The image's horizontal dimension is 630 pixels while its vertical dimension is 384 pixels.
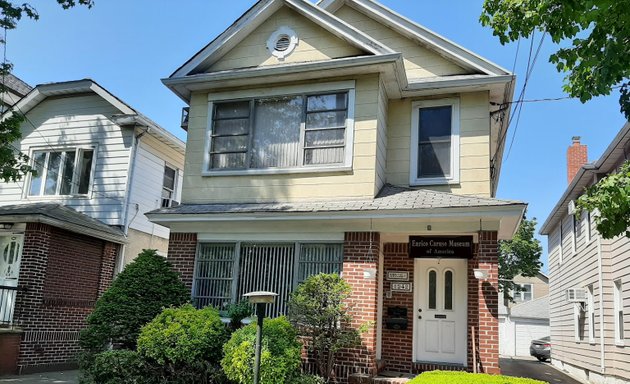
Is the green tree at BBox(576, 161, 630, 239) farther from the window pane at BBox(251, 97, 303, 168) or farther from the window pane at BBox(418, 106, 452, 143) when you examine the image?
the window pane at BBox(251, 97, 303, 168)

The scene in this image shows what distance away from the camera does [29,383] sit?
34.4 feet

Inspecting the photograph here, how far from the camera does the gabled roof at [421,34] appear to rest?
1091 centimetres

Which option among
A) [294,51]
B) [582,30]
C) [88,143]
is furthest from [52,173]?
[582,30]

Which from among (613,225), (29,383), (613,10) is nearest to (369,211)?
(613,225)

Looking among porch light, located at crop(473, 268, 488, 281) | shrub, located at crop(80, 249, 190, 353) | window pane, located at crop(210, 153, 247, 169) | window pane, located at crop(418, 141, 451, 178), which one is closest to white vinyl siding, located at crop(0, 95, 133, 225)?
window pane, located at crop(210, 153, 247, 169)

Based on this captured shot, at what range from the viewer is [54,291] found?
12.8 metres

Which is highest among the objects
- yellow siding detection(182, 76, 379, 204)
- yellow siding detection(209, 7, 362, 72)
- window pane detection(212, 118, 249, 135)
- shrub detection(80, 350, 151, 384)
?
yellow siding detection(209, 7, 362, 72)

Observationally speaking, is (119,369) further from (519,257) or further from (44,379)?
(519,257)

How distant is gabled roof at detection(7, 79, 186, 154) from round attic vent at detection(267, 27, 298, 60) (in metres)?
5.29

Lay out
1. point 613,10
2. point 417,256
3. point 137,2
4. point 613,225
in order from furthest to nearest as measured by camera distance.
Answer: point 137,2, point 417,256, point 613,225, point 613,10

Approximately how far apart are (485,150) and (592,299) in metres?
7.60

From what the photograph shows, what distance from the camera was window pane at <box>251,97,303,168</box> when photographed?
10.9 metres

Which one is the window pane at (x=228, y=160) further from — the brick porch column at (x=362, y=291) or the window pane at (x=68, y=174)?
the window pane at (x=68, y=174)

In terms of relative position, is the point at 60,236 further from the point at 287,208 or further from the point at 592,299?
the point at 592,299
